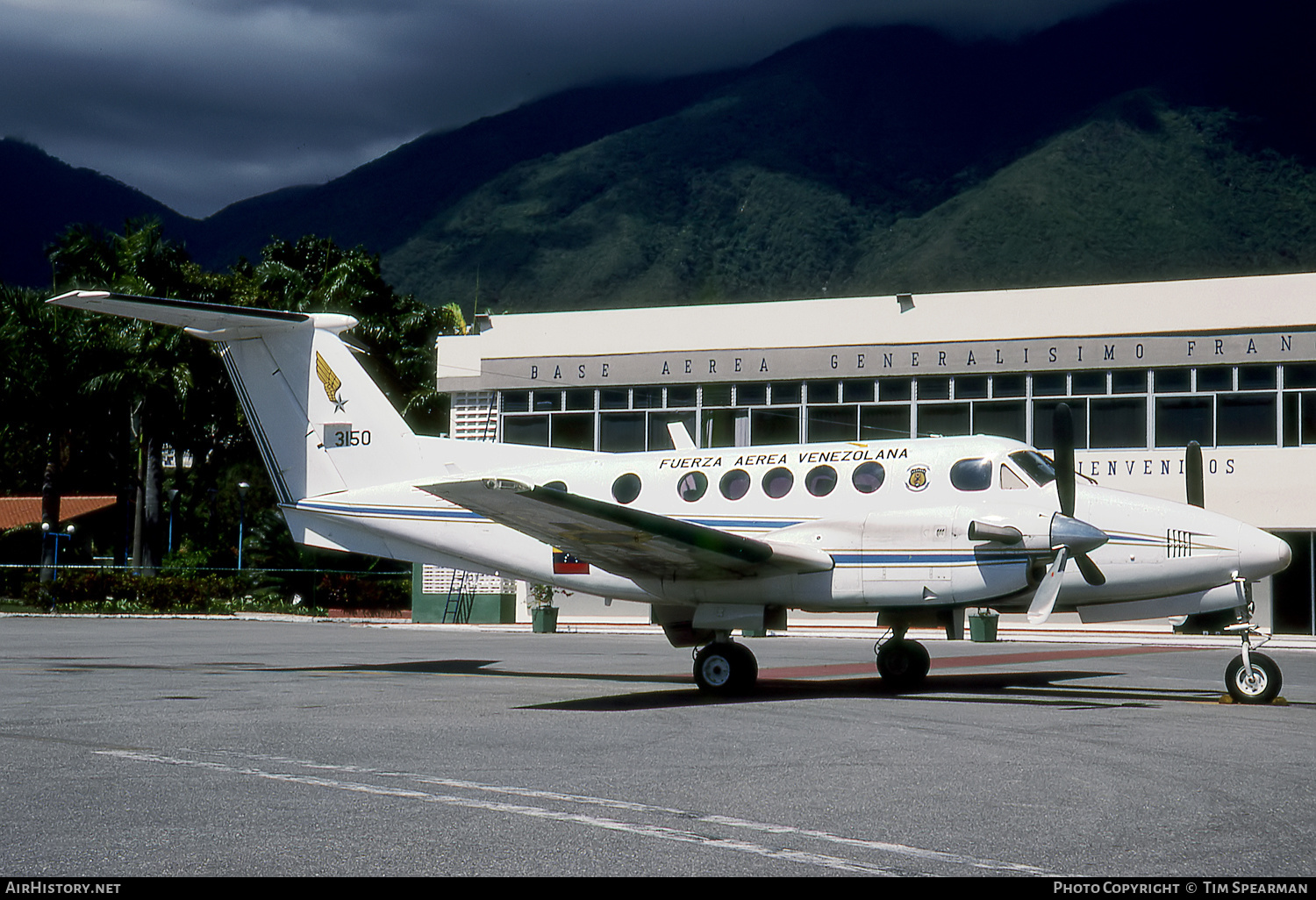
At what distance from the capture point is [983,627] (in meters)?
30.0

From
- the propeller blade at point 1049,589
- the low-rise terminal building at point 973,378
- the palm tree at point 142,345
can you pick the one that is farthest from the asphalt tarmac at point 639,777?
the palm tree at point 142,345

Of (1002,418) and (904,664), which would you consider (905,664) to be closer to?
(904,664)

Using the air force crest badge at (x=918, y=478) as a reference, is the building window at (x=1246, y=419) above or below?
above

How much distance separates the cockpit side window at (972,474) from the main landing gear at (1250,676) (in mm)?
3267

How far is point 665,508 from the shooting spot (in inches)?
653

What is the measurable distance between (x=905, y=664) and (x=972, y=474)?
2876mm

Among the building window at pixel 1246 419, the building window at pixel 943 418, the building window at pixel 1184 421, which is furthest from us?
the building window at pixel 943 418

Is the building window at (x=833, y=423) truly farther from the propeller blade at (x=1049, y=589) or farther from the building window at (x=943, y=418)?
the propeller blade at (x=1049, y=589)

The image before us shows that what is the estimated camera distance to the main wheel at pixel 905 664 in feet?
53.7

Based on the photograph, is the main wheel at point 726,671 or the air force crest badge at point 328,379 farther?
the air force crest badge at point 328,379

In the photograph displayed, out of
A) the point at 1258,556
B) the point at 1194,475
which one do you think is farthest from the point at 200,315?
the point at 1258,556

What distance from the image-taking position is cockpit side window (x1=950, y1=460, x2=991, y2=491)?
15047mm

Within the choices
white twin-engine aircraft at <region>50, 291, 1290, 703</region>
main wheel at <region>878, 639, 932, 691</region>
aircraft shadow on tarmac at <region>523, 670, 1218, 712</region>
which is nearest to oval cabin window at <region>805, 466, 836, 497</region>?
white twin-engine aircraft at <region>50, 291, 1290, 703</region>
